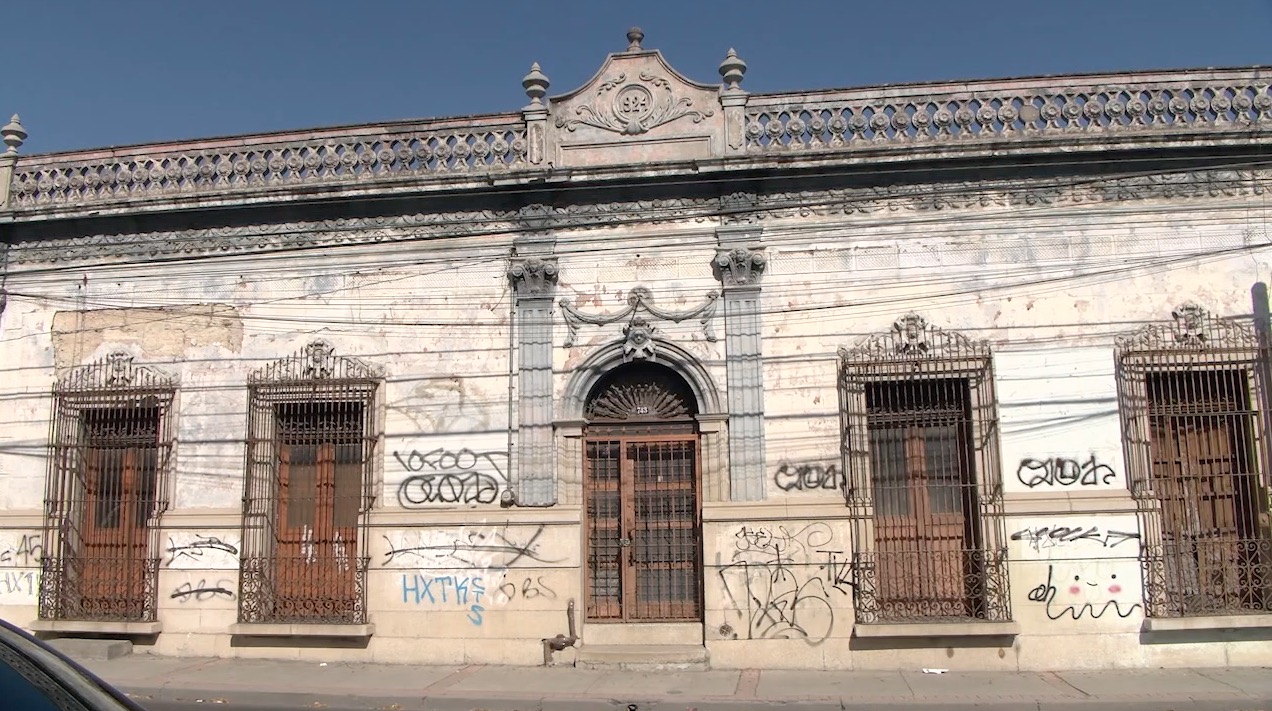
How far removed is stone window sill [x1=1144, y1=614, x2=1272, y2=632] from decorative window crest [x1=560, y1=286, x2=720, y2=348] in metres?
5.02

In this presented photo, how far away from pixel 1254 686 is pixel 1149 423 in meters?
2.56

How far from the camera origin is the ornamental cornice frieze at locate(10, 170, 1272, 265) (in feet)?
34.7

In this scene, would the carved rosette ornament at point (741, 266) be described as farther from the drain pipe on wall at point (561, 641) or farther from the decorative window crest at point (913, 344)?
the drain pipe on wall at point (561, 641)

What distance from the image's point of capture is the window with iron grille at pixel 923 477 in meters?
10.1

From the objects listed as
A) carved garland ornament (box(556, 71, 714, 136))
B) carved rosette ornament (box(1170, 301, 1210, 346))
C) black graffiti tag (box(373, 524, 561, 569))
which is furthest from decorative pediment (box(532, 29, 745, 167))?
carved rosette ornament (box(1170, 301, 1210, 346))

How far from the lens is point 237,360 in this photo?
1162 cm

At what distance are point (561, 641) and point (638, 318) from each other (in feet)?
11.1

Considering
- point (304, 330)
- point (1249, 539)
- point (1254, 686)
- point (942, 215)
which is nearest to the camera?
point (1254, 686)

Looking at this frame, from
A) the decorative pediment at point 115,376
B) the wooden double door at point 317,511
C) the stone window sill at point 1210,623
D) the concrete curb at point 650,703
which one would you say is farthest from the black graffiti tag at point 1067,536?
the decorative pediment at point 115,376

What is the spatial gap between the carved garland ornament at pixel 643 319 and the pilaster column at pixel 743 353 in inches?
7.5

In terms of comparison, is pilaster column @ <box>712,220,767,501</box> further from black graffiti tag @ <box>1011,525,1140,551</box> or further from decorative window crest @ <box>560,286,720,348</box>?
black graffiti tag @ <box>1011,525,1140,551</box>

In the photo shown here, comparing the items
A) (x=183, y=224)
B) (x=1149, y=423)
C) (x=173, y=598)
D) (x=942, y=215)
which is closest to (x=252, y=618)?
(x=173, y=598)

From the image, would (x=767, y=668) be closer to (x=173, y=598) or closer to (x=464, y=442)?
(x=464, y=442)

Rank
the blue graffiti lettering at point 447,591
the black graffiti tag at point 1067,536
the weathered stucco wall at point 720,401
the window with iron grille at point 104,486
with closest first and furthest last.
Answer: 1. the black graffiti tag at point 1067,536
2. the weathered stucco wall at point 720,401
3. the blue graffiti lettering at point 447,591
4. the window with iron grille at point 104,486
